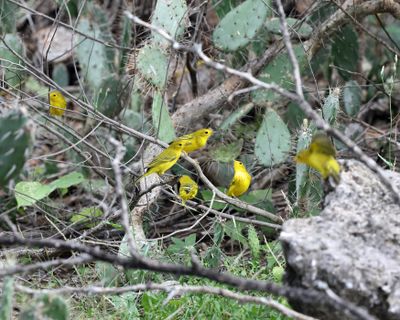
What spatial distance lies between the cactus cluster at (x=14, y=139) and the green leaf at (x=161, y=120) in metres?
2.01

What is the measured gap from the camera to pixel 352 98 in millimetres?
6746

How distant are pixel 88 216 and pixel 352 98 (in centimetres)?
244

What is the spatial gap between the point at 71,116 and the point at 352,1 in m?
2.57

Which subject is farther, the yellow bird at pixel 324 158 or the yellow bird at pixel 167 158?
the yellow bird at pixel 167 158

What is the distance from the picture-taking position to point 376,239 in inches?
132

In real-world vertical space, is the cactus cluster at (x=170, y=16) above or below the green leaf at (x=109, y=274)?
above

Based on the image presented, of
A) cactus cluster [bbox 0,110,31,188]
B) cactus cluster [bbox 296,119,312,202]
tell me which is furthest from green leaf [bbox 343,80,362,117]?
cactus cluster [bbox 0,110,31,188]

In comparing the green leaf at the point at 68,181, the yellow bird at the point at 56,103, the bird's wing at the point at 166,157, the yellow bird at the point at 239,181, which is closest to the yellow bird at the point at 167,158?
the bird's wing at the point at 166,157

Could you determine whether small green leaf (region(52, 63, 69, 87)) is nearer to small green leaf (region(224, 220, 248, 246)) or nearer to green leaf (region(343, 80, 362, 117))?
green leaf (region(343, 80, 362, 117))

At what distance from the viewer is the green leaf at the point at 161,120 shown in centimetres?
529

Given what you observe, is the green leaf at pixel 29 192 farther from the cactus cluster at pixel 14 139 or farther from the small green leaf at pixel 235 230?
the cactus cluster at pixel 14 139

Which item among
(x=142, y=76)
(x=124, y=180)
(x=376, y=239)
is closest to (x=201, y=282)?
(x=376, y=239)

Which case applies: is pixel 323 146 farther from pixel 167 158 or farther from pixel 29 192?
pixel 29 192

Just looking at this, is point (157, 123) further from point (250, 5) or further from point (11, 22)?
point (11, 22)
